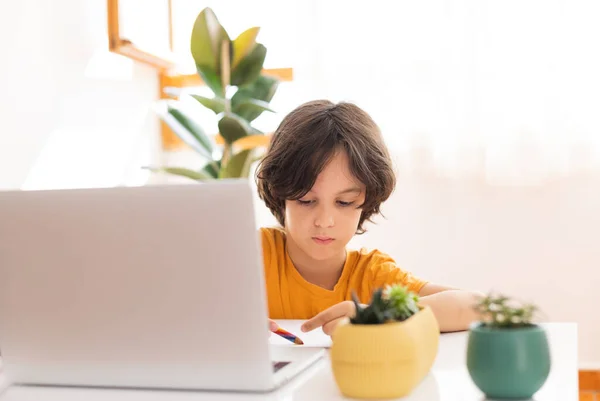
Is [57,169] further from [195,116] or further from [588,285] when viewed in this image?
[588,285]

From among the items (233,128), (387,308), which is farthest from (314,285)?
(233,128)

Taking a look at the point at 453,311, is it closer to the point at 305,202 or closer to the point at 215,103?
the point at 305,202

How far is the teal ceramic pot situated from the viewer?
2.07ft

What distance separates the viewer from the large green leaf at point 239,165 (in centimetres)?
233

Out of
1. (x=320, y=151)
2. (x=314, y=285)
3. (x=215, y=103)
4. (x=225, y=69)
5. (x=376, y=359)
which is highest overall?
(x=225, y=69)

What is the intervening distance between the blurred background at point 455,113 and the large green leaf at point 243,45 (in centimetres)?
22

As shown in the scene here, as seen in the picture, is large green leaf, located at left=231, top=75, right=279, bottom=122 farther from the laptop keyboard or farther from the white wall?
the laptop keyboard

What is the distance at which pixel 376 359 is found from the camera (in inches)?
25.6

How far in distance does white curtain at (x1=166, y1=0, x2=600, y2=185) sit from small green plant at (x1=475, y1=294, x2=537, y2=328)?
188 cm

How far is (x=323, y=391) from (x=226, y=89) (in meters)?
1.80

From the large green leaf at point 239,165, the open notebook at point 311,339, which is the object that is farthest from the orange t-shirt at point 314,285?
the large green leaf at point 239,165

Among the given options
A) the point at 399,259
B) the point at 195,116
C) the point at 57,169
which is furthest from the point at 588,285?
the point at 57,169

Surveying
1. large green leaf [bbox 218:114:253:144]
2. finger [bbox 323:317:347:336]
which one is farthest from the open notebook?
large green leaf [bbox 218:114:253:144]

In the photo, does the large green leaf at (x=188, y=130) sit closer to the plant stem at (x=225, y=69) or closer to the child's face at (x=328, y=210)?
the plant stem at (x=225, y=69)
